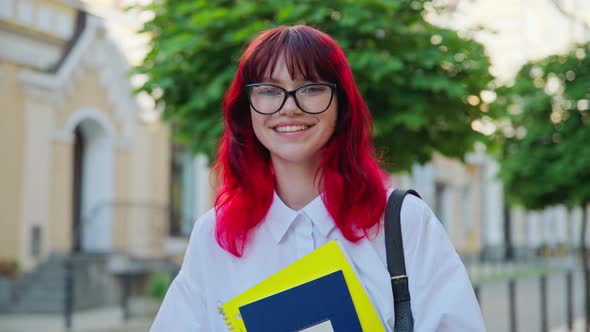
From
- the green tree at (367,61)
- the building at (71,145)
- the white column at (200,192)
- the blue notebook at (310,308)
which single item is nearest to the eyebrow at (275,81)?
the blue notebook at (310,308)

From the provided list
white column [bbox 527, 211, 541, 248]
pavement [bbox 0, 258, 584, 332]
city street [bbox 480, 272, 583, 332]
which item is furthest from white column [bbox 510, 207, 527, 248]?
pavement [bbox 0, 258, 584, 332]

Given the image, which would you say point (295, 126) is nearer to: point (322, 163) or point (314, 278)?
point (322, 163)

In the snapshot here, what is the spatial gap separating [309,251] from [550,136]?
9660mm

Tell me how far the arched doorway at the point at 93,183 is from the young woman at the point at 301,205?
43.4 feet

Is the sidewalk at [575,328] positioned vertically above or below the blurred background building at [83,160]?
below

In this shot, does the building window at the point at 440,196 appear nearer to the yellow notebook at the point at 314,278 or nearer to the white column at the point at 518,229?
the white column at the point at 518,229

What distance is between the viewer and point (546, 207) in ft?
38.2

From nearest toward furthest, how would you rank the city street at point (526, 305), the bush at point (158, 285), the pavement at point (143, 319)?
1. the pavement at point (143, 319)
2. the city street at point (526, 305)
3. the bush at point (158, 285)

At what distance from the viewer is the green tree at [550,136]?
1032cm

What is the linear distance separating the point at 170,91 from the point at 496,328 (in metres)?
7.45

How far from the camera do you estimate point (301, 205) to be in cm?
222

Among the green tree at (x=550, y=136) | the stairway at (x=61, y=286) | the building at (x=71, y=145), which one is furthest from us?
the building at (x=71, y=145)

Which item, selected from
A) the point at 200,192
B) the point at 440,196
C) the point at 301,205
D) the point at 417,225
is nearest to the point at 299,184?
the point at 301,205

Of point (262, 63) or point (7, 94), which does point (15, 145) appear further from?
point (262, 63)
